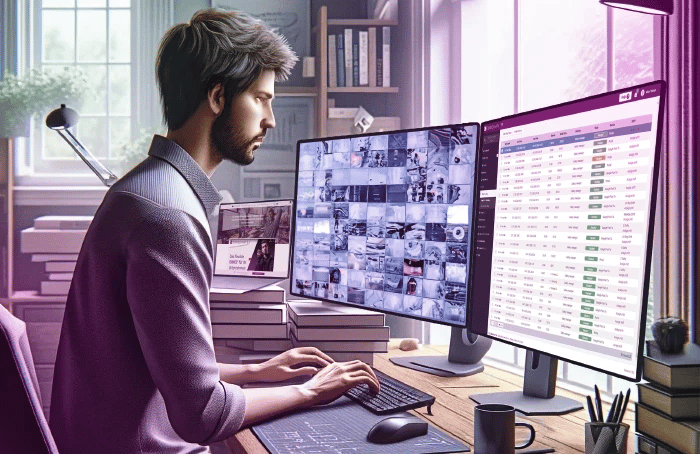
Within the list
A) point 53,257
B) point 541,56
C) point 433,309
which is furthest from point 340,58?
point 433,309

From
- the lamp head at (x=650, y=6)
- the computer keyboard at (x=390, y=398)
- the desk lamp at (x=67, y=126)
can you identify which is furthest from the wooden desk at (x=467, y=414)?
the desk lamp at (x=67, y=126)

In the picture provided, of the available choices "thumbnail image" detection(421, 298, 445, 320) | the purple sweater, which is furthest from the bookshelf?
the purple sweater

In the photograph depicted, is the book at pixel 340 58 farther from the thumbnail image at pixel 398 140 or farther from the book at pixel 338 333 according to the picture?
the book at pixel 338 333

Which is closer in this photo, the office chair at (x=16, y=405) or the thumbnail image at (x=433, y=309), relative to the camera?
the office chair at (x=16, y=405)

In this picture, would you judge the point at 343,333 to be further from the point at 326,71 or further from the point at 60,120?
the point at 326,71

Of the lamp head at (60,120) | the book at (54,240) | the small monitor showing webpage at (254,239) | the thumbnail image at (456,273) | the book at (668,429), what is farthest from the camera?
the book at (54,240)

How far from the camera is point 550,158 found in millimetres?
1194

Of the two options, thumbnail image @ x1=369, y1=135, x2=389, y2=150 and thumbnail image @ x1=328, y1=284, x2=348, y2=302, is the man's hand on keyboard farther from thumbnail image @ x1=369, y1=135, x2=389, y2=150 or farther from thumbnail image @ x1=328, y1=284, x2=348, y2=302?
thumbnail image @ x1=369, y1=135, x2=389, y2=150

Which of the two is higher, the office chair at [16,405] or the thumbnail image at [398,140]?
the thumbnail image at [398,140]

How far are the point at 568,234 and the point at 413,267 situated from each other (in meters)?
0.50

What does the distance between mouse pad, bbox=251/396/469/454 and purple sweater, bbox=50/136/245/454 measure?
0.25 ft

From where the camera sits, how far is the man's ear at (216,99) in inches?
48.6

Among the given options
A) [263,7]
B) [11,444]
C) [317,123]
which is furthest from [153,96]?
[11,444]

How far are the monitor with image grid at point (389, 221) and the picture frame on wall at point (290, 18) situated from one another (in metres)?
1.94
